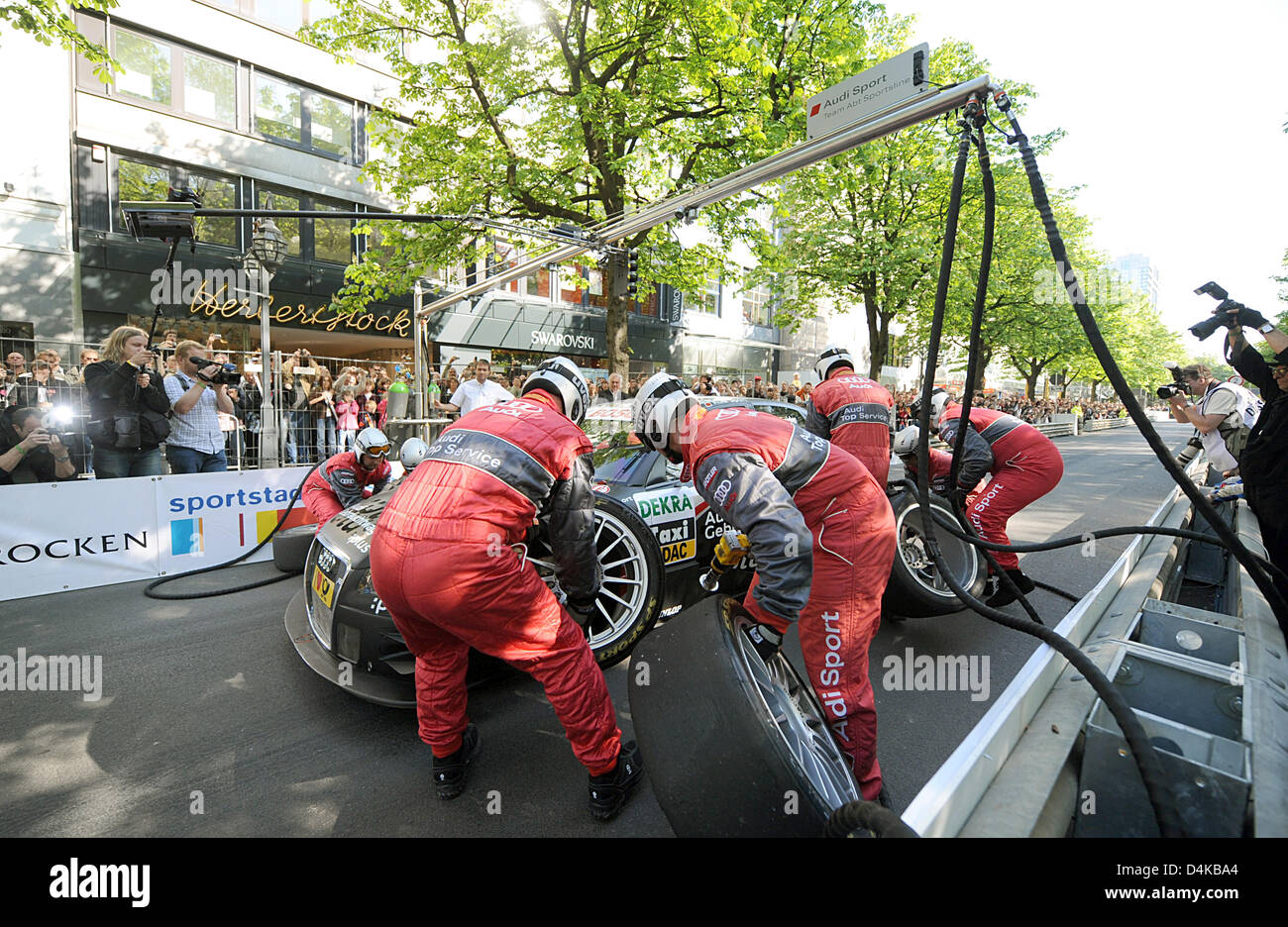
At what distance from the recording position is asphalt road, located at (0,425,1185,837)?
2420 mm

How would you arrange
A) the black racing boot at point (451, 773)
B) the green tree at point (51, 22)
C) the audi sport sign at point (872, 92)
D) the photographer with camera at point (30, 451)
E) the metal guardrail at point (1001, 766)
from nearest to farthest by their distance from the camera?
the metal guardrail at point (1001, 766)
the black racing boot at point (451, 773)
the audi sport sign at point (872, 92)
the photographer with camera at point (30, 451)
the green tree at point (51, 22)

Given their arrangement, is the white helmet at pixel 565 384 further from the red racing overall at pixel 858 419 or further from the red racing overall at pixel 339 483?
the red racing overall at pixel 339 483

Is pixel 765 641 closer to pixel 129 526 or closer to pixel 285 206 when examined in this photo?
pixel 129 526

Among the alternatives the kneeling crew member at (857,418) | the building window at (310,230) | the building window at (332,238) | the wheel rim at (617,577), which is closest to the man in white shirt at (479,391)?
the kneeling crew member at (857,418)

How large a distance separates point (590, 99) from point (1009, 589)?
31.1 ft

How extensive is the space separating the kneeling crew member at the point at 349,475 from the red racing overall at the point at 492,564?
2801 mm

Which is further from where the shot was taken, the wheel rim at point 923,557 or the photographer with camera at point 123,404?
the photographer with camera at point 123,404

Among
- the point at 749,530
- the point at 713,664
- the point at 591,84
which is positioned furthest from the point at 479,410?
the point at 591,84

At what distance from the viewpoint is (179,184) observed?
48.6ft

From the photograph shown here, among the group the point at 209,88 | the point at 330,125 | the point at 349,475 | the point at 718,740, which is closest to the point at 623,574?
the point at 718,740

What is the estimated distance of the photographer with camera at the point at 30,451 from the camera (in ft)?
17.5

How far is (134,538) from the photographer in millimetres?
5527
